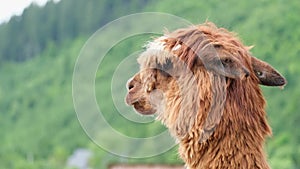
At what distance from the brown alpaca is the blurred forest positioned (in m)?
57.6

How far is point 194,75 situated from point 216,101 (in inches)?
7.3

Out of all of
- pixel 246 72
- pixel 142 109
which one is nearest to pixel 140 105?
pixel 142 109

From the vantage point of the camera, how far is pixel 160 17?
17.7 feet

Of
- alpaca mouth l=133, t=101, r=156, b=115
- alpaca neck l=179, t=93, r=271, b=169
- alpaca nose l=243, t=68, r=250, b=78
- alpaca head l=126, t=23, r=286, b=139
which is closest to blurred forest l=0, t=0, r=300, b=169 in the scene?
alpaca mouth l=133, t=101, r=156, b=115

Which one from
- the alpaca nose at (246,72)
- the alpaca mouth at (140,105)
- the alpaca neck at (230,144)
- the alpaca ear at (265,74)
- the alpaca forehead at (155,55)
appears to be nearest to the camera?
A: the alpaca nose at (246,72)

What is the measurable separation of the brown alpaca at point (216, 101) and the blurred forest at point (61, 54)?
189 ft

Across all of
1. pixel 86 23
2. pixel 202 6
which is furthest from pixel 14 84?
pixel 202 6

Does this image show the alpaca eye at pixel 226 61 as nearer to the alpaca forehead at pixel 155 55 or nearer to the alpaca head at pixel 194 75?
the alpaca head at pixel 194 75

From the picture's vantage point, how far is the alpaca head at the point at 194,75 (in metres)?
4.27

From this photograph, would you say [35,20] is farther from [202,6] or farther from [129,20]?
[129,20]

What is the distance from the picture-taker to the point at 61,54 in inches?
4988

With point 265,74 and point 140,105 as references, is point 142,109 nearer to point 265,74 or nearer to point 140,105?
point 140,105

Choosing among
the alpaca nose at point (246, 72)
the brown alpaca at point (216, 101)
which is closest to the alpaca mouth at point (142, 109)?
the brown alpaca at point (216, 101)

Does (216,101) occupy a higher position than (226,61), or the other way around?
(226,61)
